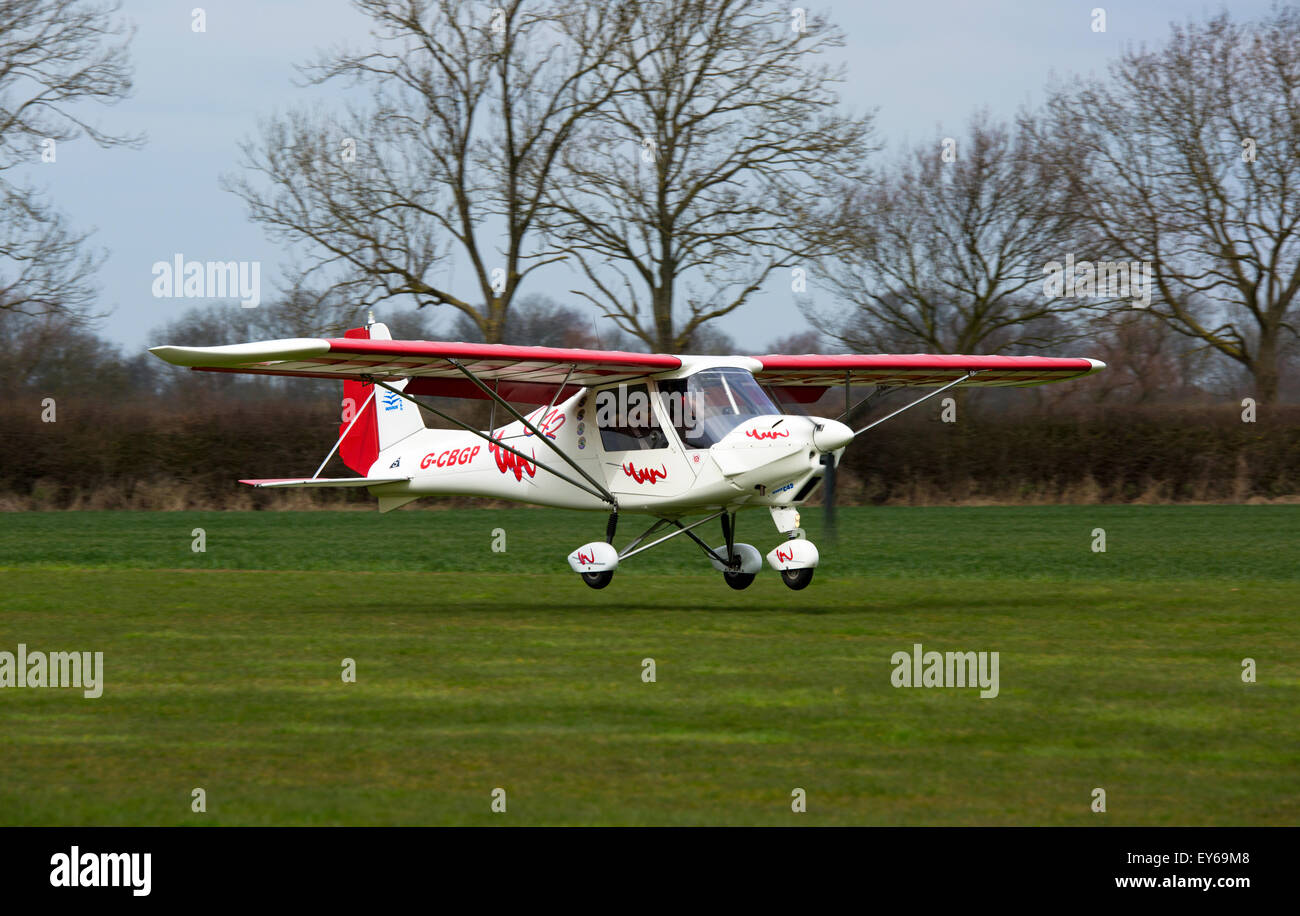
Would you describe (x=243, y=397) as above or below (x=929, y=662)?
above

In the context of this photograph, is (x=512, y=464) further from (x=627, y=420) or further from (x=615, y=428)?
(x=627, y=420)

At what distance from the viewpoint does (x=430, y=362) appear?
15438 millimetres

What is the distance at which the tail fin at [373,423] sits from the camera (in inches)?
764

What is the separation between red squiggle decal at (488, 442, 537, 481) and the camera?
57.9 ft

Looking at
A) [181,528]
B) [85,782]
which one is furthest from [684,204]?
[85,782]

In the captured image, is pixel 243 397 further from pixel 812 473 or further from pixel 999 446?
pixel 812 473

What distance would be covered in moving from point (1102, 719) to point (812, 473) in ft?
20.6

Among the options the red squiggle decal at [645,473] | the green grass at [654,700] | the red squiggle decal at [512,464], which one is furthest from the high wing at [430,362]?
the green grass at [654,700]

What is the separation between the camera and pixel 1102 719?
29.5 ft

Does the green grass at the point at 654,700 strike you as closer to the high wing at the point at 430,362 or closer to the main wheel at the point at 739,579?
the main wheel at the point at 739,579

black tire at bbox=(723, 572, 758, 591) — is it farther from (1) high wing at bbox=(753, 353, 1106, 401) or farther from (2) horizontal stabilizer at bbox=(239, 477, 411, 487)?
(2) horizontal stabilizer at bbox=(239, 477, 411, 487)

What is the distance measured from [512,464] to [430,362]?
271cm

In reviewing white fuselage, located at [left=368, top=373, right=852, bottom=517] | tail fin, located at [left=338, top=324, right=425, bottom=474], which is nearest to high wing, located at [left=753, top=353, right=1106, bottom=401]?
white fuselage, located at [left=368, top=373, right=852, bottom=517]

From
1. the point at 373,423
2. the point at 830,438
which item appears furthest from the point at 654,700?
the point at 373,423
